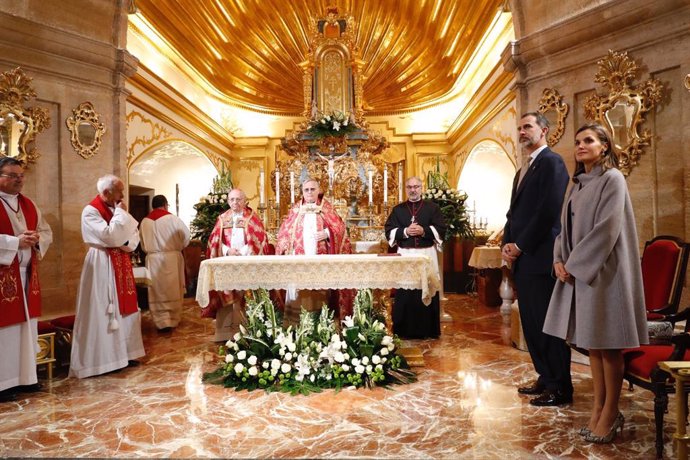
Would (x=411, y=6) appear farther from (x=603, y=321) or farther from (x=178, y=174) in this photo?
(x=603, y=321)

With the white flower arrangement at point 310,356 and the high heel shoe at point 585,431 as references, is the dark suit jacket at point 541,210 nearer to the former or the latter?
the high heel shoe at point 585,431

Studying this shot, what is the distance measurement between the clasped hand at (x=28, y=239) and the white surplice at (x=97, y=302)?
0.49 m

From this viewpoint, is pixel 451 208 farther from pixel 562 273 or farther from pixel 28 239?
pixel 28 239

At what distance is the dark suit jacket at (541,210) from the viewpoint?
356cm

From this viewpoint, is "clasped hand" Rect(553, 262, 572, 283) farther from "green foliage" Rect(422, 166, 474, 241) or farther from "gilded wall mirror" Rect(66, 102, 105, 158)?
"gilded wall mirror" Rect(66, 102, 105, 158)

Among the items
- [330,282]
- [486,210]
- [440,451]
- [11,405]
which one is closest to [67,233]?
[11,405]

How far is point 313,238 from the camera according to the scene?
5613 millimetres

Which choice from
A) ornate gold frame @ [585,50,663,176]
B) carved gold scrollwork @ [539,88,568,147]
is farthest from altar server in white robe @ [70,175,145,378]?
ornate gold frame @ [585,50,663,176]

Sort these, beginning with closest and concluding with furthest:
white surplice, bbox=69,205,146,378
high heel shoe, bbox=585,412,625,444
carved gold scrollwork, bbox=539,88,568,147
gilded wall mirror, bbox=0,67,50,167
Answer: high heel shoe, bbox=585,412,625,444 < white surplice, bbox=69,205,146,378 < gilded wall mirror, bbox=0,67,50,167 < carved gold scrollwork, bbox=539,88,568,147

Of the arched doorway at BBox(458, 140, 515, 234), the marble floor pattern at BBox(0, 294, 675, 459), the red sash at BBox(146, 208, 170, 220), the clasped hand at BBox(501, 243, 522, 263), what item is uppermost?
the arched doorway at BBox(458, 140, 515, 234)

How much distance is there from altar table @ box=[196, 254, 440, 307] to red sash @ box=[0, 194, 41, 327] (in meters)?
1.39

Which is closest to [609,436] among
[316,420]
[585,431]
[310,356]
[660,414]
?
[585,431]

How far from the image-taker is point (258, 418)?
135 inches

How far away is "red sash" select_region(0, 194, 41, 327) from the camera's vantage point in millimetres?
3941
